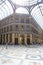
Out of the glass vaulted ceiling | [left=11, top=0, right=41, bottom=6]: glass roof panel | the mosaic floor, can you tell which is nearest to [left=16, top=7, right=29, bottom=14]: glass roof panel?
the glass vaulted ceiling

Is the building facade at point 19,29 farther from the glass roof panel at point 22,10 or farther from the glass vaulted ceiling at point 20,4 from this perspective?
the glass vaulted ceiling at point 20,4

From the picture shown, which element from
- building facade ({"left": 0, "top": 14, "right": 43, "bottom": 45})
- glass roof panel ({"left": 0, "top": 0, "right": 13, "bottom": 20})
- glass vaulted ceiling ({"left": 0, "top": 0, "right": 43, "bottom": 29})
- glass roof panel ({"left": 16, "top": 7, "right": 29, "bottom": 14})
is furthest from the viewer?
glass roof panel ({"left": 16, "top": 7, "right": 29, "bottom": 14})

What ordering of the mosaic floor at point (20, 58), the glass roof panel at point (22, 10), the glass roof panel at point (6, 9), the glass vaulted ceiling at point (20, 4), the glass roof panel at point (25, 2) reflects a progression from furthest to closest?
the glass roof panel at point (22, 10) < the glass roof panel at point (6, 9) < the glass roof panel at point (25, 2) < the glass vaulted ceiling at point (20, 4) < the mosaic floor at point (20, 58)

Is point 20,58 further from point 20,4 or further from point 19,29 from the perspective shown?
point 20,4

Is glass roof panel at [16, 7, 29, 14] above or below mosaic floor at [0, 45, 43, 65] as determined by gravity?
above

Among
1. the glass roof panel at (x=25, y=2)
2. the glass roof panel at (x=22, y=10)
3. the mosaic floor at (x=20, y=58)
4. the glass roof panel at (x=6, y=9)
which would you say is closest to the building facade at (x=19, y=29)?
the glass roof panel at (x=22, y=10)

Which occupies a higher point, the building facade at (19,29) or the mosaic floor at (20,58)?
the building facade at (19,29)

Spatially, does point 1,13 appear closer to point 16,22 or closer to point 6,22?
point 6,22

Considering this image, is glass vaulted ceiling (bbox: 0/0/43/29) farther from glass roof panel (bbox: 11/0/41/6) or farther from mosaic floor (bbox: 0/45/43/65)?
mosaic floor (bbox: 0/45/43/65)

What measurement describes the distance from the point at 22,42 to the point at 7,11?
1544cm

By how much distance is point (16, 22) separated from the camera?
59.6 m

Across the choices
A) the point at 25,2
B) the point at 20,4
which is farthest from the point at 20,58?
the point at 20,4

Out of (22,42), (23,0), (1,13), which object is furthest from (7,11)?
(22,42)

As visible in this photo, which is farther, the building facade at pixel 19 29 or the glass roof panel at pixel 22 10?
the glass roof panel at pixel 22 10
